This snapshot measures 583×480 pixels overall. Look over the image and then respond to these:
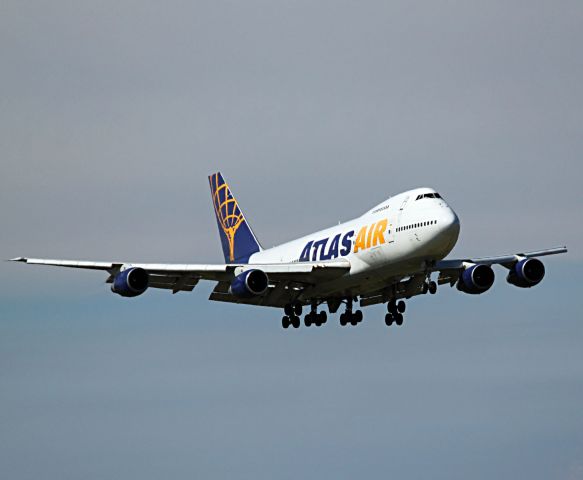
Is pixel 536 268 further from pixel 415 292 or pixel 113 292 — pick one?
pixel 113 292

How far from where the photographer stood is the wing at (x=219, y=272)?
67.8m

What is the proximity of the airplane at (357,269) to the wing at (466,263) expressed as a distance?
0.06 metres

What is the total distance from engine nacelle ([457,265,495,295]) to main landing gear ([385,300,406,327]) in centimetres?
404

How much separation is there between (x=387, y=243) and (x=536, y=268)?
1258 cm

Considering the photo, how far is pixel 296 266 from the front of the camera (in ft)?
225

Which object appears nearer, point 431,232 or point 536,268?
point 431,232

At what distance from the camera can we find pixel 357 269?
221 feet

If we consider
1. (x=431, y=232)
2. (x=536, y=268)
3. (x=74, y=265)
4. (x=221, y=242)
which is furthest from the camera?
(x=221, y=242)

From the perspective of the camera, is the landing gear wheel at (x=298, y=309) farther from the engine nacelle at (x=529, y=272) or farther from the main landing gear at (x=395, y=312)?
the engine nacelle at (x=529, y=272)

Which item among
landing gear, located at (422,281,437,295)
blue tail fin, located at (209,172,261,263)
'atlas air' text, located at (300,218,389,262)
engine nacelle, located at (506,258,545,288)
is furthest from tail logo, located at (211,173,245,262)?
landing gear, located at (422,281,437,295)

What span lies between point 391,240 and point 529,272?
12276 mm

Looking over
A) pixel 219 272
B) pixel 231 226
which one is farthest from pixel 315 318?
pixel 231 226

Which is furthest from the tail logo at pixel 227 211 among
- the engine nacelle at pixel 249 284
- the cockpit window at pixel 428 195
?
the cockpit window at pixel 428 195

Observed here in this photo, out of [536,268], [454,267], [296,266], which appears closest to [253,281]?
[296,266]
